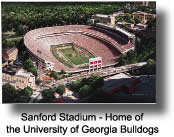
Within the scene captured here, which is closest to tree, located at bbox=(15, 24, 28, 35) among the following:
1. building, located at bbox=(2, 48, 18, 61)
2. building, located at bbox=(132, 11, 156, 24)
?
building, located at bbox=(2, 48, 18, 61)

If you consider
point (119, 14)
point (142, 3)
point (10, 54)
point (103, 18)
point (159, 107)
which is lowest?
point (159, 107)

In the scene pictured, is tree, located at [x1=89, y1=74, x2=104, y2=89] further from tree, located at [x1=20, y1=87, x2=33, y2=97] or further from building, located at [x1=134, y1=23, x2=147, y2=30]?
building, located at [x1=134, y1=23, x2=147, y2=30]

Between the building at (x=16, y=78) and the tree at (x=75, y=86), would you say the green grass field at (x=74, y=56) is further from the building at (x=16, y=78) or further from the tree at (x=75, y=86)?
the building at (x=16, y=78)

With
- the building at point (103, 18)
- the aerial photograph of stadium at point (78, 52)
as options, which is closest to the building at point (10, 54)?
the aerial photograph of stadium at point (78, 52)

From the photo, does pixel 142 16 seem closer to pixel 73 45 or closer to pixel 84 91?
pixel 73 45

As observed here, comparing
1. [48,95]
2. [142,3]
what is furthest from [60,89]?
[142,3]

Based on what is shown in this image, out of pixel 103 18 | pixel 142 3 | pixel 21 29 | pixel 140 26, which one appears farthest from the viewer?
pixel 103 18
